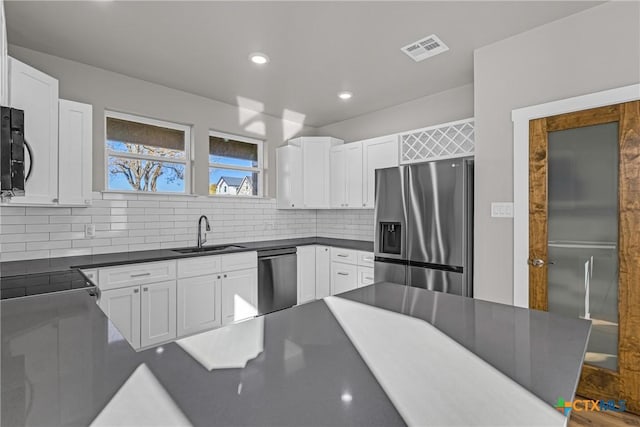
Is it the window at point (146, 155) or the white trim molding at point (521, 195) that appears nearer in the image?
the white trim molding at point (521, 195)

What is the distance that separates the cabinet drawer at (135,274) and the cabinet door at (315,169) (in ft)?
6.63

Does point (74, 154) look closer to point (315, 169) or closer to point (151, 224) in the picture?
point (151, 224)

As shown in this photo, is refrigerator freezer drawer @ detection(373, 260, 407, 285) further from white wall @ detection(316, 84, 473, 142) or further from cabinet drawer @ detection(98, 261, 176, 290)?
cabinet drawer @ detection(98, 261, 176, 290)

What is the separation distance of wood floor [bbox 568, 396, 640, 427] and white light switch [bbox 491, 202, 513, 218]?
136cm

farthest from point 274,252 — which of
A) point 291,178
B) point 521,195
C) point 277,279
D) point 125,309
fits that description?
point 521,195

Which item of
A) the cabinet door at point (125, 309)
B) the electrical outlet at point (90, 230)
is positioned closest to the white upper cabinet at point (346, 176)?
the cabinet door at point (125, 309)

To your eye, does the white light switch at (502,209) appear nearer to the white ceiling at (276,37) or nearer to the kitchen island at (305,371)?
the white ceiling at (276,37)

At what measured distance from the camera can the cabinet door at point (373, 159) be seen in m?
3.80

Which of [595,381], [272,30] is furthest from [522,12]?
[595,381]

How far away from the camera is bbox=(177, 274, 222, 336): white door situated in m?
3.09

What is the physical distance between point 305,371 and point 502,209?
2.43 meters

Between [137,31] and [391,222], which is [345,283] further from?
[137,31]

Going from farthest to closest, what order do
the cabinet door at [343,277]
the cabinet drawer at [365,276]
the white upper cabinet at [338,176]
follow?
the white upper cabinet at [338,176], the cabinet door at [343,277], the cabinet drawer at [365,276]

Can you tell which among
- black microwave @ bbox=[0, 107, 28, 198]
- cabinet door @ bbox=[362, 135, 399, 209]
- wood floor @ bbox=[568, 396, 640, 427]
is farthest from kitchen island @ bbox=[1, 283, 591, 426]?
cabinet door @ bbox=[362, 135, 399, 209]
